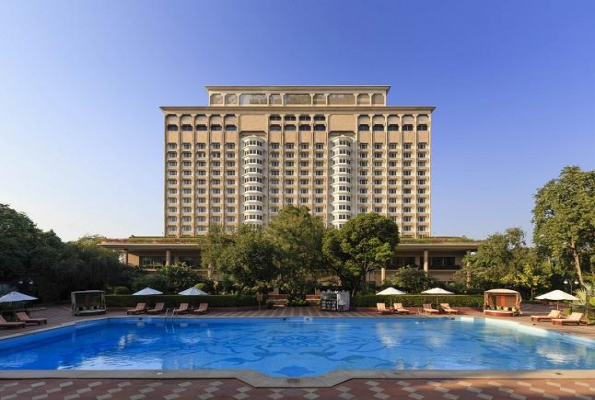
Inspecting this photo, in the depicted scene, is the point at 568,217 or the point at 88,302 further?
the point at 568,217

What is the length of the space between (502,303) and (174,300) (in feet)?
85.4

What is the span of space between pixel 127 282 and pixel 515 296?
3645 centimetres

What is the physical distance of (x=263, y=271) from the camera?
26.7m

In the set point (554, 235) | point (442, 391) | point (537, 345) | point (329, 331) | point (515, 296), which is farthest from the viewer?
point (554, 235)

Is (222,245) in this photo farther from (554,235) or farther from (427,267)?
(427,267)

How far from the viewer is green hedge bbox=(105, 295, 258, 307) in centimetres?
2697

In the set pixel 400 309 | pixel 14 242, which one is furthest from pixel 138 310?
pixel 400 309

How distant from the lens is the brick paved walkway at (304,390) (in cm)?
861

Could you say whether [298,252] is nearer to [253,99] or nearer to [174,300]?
[174,300]

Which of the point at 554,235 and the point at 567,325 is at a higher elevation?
the point at 554,235

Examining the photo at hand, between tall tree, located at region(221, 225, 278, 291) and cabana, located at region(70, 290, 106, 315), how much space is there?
950cm

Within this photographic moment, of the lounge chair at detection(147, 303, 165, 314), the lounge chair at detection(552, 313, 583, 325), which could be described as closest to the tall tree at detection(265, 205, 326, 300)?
the lounge chair at detection(147, 303, 165, 314)

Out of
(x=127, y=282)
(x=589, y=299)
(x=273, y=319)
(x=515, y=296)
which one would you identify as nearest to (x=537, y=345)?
(x=589, y=299)

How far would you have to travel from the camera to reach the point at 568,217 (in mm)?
28000
